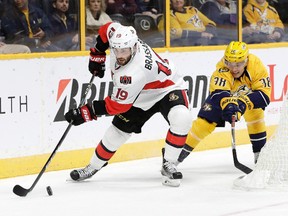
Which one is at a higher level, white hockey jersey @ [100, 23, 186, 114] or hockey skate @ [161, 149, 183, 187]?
white hockey jersey @ [100, 23, 186, 114]

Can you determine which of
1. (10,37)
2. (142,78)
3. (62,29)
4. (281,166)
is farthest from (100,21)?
(281,166)

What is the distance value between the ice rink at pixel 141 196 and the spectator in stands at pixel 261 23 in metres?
1.78

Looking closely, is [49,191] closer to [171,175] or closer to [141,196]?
[141,196]

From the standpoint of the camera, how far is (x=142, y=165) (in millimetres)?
6738

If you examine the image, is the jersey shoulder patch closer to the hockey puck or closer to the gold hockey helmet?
the gold hockey helmet

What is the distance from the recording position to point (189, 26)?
7547 mm

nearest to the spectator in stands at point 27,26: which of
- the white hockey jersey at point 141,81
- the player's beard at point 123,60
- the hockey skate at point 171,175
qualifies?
the white hockey jersey at point 141,81

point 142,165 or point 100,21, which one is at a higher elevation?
point 100,21

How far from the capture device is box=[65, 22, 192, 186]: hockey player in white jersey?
5.47 m

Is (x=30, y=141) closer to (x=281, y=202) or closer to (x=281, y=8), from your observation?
(x=281, y=202)

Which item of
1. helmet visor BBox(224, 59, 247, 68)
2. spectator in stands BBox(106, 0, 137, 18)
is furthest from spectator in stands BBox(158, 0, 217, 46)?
helmet visor BBox(224, 59, 247, 68)

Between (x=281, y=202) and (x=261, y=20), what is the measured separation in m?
3.30

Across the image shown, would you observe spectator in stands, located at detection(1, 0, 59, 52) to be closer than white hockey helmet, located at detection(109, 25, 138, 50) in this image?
No

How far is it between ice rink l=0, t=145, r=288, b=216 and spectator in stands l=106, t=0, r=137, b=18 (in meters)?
1.16
